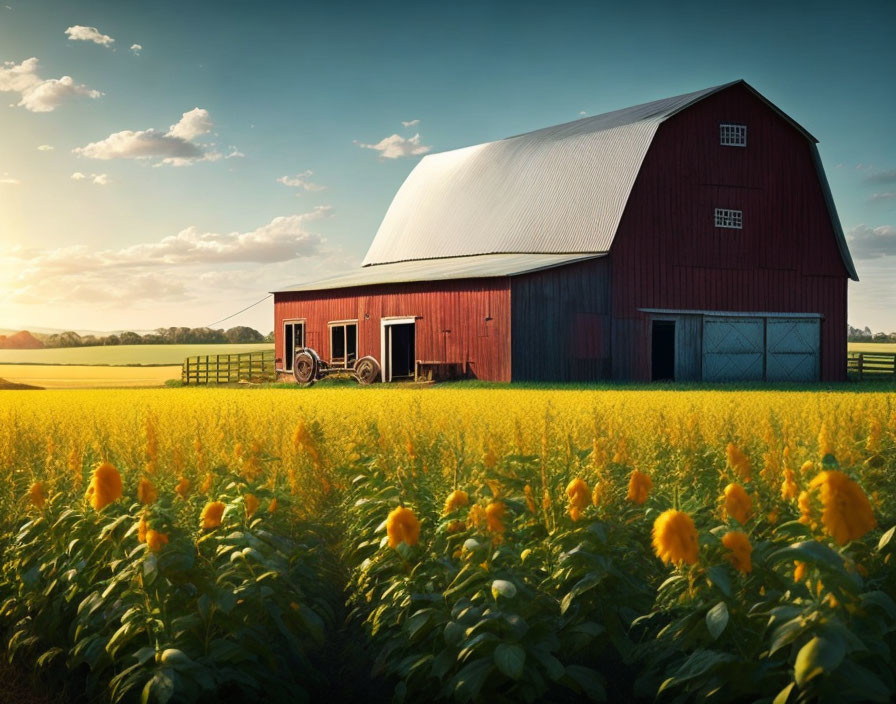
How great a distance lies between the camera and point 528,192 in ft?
109

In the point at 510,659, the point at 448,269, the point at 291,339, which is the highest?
the point at 448,269

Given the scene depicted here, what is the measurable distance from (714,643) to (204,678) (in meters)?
2.27

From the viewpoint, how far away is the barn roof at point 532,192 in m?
30.0

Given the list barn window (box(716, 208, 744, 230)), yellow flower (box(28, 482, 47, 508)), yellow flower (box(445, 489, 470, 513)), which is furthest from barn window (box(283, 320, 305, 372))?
yellow flower (box(445, 489, 470, 513))

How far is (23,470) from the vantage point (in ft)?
23.8

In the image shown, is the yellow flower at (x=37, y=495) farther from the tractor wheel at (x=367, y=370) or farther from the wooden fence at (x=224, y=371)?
the wooden fence at (x=224, y=371)

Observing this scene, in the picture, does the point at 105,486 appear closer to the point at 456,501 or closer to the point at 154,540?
the point at 154,540

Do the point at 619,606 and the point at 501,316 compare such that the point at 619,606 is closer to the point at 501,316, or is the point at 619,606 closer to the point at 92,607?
the point at 92,607

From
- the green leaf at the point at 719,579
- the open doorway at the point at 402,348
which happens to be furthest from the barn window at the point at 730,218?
the green leaf at the point at 719,579

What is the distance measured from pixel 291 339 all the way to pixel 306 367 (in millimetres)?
3826

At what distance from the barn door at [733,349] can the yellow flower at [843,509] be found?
27.5 meters

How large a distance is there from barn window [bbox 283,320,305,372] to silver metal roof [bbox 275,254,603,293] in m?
1.31

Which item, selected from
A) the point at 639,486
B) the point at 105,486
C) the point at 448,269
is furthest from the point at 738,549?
the point at 448,269

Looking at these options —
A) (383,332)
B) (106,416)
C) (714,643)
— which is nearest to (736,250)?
(383,332)
